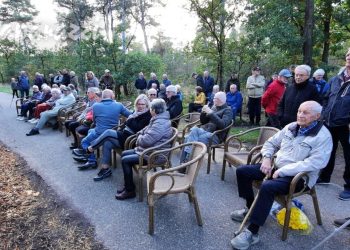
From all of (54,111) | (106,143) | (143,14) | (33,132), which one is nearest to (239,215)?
(106,143)

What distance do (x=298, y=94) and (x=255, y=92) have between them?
406 centimetres

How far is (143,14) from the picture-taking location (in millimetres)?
25922

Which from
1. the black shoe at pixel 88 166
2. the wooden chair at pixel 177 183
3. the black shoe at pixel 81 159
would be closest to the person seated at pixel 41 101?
the black shoe at pixel 81 159

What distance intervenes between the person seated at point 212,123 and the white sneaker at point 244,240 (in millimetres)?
1914

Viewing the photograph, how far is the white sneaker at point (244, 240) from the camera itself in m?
2.69

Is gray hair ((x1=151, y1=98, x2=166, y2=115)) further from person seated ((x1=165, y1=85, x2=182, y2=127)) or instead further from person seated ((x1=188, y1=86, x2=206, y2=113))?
person seated ((x1=188, y1=86, x2=206, y2=113))

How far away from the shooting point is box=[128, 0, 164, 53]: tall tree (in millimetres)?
25281

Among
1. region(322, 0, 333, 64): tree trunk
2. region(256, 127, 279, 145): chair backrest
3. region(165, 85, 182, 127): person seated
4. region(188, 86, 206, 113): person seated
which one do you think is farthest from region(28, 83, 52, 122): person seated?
region(322, 0, 333, 64): tree trunk

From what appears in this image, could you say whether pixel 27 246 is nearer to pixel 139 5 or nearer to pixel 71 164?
pixel 71 164

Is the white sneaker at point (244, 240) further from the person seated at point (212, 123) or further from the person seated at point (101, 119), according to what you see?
the person seated at point (101, 119)

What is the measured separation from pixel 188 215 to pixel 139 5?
25.0 metres

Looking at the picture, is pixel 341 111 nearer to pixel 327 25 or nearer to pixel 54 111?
pixel 54 111

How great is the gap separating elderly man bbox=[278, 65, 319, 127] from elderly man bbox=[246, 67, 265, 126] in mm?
3796

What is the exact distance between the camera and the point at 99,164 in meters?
5.26
